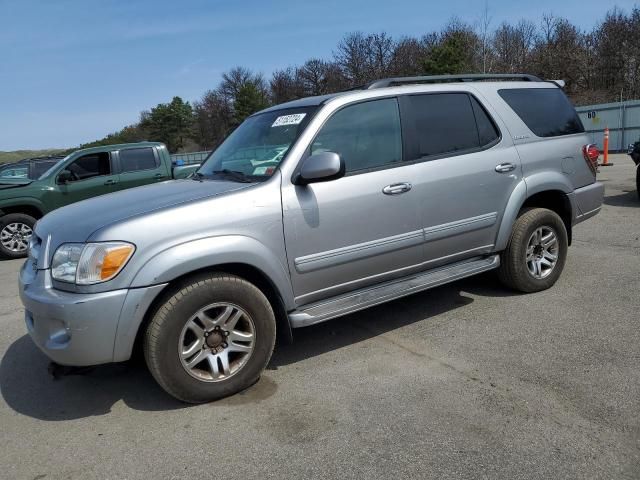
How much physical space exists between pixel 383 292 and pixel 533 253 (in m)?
1.82

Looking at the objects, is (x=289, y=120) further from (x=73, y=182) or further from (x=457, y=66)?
(x=457, y=66)

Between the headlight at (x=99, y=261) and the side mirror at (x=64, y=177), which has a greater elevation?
the side mirror at (x=64, y=177)

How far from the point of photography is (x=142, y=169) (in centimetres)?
999

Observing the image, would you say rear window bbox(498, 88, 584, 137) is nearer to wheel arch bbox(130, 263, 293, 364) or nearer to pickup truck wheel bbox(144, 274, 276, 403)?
wheel arch bbox(130, 263, 293, 364)

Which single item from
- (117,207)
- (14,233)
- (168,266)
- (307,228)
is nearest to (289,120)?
(307,228)

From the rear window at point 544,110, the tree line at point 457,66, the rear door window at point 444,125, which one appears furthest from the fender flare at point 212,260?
the tree line at point 457,66

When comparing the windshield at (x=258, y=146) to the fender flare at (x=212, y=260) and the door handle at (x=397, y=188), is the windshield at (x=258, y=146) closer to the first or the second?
the fender flare at (x=212, y=260)

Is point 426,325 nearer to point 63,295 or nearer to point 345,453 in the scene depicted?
point 345,453

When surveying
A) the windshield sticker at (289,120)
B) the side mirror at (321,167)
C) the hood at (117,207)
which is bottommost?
the hood at (117,207)

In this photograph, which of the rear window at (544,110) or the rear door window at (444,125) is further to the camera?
the rear window at (544,110)

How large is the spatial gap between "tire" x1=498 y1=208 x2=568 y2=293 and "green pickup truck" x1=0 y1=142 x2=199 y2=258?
18.4 feet

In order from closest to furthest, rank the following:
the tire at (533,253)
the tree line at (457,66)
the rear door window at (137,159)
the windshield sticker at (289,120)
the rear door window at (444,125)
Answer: the windshield sticker at (289,120)
the rear door window at (444,125)
the tire at (533,253)
the rear door window at (137,159)
the tree line at (457,66)

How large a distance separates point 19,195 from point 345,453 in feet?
27.7

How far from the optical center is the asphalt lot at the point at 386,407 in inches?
100.0
